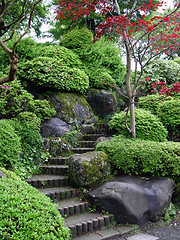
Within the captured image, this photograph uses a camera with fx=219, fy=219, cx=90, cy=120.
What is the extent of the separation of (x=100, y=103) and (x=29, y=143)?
4.13m

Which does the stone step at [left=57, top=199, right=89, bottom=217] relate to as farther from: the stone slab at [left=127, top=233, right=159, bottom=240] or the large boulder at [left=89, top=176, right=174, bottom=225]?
the stone slab at [left=127, top=233, right=159, bottom=240]

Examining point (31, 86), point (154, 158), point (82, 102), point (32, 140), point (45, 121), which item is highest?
point (31, 86)

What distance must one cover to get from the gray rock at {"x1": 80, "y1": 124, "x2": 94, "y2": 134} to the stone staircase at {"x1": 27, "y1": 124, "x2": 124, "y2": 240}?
2085 mm

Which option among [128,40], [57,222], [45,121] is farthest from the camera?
[45,121]

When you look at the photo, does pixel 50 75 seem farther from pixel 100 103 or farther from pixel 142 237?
pixel 142 237

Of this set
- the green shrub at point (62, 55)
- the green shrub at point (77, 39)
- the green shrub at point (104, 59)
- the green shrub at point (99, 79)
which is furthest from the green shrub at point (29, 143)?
the green shrub at point (77, 39)

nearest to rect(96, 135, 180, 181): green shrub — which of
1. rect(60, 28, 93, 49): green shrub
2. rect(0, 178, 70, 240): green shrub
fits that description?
rect(0, 178, 70, 240): green shrub

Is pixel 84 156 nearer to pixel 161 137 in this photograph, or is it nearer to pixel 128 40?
pixel 161 137

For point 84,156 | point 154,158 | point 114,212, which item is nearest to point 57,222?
point 114,212

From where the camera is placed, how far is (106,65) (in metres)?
10.4

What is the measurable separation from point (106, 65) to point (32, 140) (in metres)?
6.28

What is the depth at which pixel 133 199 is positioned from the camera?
4.19 metres

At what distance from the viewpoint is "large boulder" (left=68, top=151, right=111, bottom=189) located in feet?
14.8

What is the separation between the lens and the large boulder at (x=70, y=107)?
294 inches
